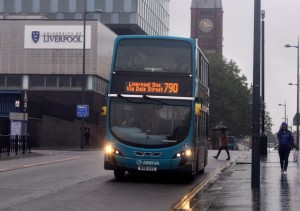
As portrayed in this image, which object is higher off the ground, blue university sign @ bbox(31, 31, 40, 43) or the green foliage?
blue university sign @ bbox(31, 31, 40, 43)

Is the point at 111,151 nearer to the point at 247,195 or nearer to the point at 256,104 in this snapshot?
the point at 256,104

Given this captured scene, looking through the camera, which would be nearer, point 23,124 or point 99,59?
point 23,124

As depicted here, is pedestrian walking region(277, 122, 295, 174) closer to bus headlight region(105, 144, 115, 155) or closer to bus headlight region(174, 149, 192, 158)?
bus headlight region(174, 149, 192, 158)

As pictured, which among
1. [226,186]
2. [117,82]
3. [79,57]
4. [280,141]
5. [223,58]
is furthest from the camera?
[223,58]

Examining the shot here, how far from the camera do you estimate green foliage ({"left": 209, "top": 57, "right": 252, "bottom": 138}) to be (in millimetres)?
100938

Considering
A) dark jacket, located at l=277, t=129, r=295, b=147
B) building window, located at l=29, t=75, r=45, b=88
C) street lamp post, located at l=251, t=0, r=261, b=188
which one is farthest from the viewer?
building window, located at l=29, t=75, r=45, b=88

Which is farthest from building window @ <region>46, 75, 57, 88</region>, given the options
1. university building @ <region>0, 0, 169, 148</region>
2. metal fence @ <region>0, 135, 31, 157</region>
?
metal fence @ <region>0, 135, 31, 157</region>

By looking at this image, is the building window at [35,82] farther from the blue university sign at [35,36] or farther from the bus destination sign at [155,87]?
the bus destination sign at [155,87]

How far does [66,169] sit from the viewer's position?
79.1ft

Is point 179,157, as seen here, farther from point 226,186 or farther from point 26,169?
point 26,169

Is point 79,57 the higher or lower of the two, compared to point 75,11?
lower

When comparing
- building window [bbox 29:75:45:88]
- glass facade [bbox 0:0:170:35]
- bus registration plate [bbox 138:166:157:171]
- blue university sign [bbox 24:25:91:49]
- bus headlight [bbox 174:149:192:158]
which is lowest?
bus registration plate [bbox 138:166:157:171]

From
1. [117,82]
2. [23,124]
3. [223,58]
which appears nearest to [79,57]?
[23,124]

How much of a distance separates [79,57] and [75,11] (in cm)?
1918
